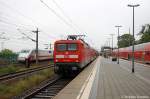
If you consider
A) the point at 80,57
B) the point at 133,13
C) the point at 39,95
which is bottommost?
the point at 39,95

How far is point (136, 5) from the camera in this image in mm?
28969

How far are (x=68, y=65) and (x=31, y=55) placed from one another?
23.9 m

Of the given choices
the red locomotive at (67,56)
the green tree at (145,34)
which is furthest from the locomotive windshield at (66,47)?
the green tree at (145,34)

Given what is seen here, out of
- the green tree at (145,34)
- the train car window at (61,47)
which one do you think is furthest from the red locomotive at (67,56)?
the green tree at (145,34)

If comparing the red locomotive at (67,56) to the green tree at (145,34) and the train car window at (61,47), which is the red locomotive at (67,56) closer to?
the train car window at (61,47)

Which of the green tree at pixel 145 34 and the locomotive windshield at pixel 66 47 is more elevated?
the green tree at pixel 145 34

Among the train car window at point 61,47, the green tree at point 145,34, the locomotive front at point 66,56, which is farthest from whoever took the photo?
the green tree at point 145,34

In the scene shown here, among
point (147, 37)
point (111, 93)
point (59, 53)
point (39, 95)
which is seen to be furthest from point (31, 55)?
point (147, 37)

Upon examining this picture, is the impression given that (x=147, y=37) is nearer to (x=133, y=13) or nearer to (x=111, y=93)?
(x=133, y=13)

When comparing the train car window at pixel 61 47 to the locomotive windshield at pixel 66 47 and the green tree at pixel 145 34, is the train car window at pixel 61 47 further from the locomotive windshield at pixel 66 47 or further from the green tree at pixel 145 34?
the green tree at pixel 145 34

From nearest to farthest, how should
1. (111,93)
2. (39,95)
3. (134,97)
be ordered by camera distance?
(134,97), (111,93), (39,95)

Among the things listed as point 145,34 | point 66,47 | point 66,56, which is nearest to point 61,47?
point 66,47

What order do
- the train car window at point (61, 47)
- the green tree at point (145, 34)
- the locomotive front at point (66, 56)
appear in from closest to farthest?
1. the locomotive front at point (66, 56)
2. the train car window at point (61, 47)
3. the green tree at point (145, 34)

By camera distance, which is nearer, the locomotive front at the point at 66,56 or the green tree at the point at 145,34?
the locomotive front at the point at 66,56
